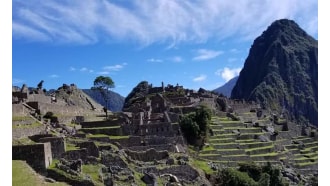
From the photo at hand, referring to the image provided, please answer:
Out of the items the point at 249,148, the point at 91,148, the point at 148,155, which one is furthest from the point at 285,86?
the point at 91,148

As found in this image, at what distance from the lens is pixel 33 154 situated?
62.1 feet

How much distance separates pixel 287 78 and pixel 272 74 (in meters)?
9.35

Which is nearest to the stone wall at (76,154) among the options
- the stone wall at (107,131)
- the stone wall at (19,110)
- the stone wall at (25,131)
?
the stone wall at (25,131)

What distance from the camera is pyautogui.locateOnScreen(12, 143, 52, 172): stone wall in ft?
61.4

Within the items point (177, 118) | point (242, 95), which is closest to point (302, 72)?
point (242, 95)

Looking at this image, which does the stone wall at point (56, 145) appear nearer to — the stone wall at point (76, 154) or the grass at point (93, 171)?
the stone wall at point (76, 154)

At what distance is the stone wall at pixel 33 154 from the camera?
61.4ft

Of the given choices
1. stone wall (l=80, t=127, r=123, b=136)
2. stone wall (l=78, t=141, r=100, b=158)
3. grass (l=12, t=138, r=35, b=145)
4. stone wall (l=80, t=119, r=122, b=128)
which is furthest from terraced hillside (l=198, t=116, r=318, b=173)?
grass (l=12, t=138, r=35, b=145)

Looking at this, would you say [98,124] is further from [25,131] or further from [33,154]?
[33,154]

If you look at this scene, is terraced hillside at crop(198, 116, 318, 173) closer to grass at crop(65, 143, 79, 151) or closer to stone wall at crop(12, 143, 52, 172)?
grass at crop(65, 143, 79, 151)

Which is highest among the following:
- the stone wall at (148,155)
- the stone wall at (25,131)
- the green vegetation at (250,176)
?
the stone wall at (25,131)

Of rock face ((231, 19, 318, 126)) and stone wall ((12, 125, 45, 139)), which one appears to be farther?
rock face ((231, 19, 318, 126))

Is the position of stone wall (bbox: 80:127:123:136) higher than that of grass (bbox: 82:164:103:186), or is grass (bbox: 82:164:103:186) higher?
stone wall (bbox: 80:127:123:136)
